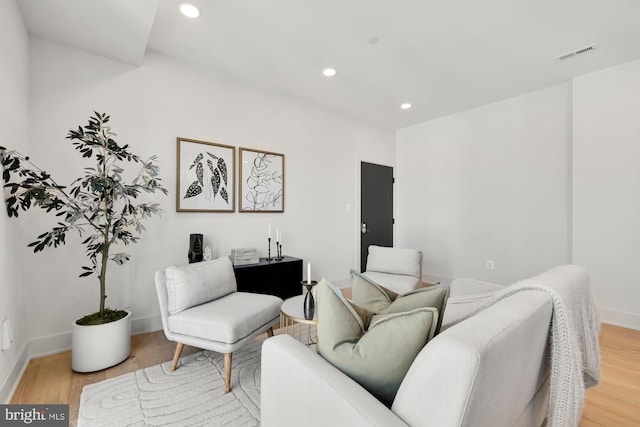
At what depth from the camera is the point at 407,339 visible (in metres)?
0.90

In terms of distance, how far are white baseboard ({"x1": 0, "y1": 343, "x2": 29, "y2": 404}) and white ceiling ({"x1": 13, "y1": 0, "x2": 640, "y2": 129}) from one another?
7.76 ft

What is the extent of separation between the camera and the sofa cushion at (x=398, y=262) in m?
3.24

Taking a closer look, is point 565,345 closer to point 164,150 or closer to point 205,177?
point 205,177

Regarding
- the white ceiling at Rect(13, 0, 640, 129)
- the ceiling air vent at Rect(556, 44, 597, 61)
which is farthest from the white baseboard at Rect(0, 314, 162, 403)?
the ceiling air vent at Rect(556, 44, 597, 61)

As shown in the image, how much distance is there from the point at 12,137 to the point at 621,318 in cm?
541

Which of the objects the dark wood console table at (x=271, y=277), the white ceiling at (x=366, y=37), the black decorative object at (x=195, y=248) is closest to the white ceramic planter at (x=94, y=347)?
the black decorative object at (x=195, y=248)

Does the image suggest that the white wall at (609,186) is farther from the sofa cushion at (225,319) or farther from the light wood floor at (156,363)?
the sofa cushion at (225,319)

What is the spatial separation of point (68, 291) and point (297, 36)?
9.40ft

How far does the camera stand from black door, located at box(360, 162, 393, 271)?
462 centimetres

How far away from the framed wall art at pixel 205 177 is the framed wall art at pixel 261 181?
0.13 meters

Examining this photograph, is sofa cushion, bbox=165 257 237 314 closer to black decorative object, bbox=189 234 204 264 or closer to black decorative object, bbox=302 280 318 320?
black decorative object, bbox=189 234 204 264

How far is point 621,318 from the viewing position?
296 centimetres

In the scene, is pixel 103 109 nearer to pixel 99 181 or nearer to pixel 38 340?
pixel 99 181

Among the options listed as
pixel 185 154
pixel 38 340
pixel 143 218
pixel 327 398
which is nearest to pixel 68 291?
pixel 38 340
